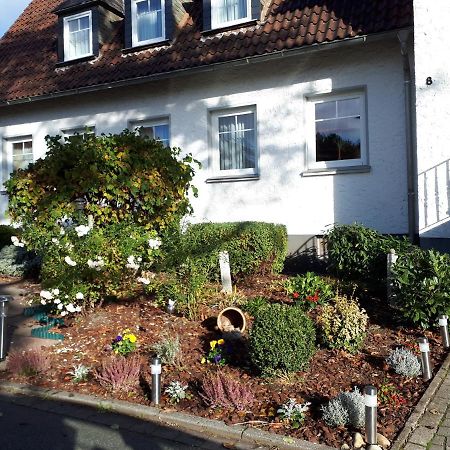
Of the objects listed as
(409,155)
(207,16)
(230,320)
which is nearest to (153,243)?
(230,320)

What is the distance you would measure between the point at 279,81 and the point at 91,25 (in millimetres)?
5683

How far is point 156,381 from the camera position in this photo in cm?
446

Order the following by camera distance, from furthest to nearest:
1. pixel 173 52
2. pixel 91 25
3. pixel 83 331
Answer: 1. pixel 91 25
2. pixel 173 52
3. pixel 83 331

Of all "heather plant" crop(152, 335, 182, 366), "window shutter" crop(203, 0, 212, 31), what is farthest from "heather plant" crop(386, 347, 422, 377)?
"window shutter" crop(203, 0, 212, 31)

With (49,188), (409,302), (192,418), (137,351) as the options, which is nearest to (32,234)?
(49,188)

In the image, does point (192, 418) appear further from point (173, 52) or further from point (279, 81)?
point (173, 52)

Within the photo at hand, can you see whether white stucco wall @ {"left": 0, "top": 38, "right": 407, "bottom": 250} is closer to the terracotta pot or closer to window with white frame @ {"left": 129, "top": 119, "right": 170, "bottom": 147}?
window with white frame @ {"left": 129, "top": 119, "right": 170, "bottom": 147}

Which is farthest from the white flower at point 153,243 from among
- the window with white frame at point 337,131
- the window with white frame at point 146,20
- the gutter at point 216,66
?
the window with white frame at point 146,20

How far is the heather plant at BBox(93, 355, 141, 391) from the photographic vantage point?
4.79m

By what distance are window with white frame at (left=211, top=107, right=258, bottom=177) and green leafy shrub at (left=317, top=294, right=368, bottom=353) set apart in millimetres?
5633

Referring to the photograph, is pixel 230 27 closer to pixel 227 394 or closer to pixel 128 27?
pixel 128 27

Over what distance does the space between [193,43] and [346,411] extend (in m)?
9.31

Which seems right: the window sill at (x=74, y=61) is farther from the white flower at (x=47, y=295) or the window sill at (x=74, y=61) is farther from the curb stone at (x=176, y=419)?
the curb stone at (x=176, y=419)

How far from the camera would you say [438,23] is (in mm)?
7938
